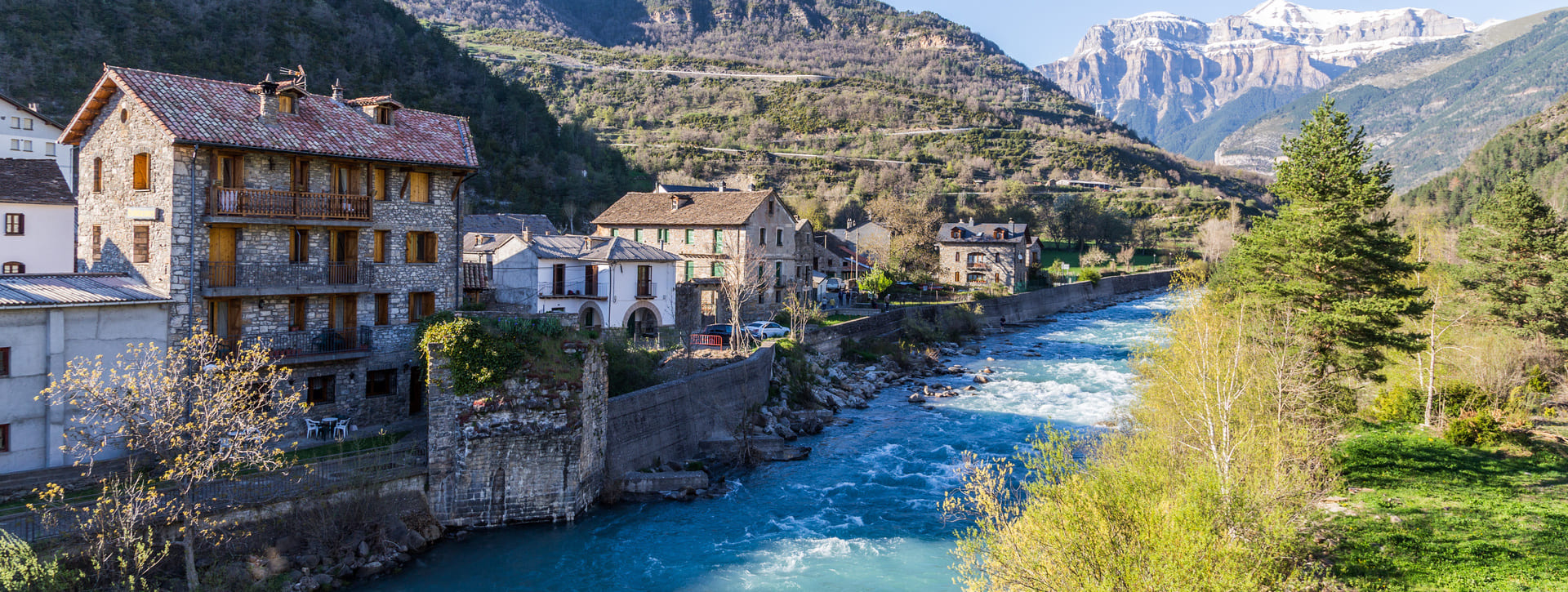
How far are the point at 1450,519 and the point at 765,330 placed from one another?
2778cm

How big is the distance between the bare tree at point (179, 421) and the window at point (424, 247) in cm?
719

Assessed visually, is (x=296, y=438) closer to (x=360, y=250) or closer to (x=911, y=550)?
(x=360, y=250)

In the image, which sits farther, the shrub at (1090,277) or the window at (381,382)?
the shrub at (1090,277)

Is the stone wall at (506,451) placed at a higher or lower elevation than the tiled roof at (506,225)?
lower

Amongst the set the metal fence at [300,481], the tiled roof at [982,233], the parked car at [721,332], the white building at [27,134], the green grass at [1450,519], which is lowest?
the green grass at [1450,519]

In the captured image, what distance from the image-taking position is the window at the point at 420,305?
27.0 m

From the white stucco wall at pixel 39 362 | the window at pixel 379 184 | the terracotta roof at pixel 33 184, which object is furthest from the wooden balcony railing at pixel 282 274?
the terracotta roof at pixel 33 184

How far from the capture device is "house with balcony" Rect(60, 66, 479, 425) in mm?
22219

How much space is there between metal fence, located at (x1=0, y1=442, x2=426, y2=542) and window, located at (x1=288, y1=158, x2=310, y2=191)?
7.83m

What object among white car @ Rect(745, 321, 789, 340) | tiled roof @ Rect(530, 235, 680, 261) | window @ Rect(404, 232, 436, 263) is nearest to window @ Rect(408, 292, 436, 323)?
window @ Rect(404, 232, 436, 263)

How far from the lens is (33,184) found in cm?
2850

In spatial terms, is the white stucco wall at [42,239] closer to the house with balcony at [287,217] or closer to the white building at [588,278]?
the house with balcony at [287,217]

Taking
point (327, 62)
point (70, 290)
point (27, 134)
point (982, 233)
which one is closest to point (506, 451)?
point (70, 290)

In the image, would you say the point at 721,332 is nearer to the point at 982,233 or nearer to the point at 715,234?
the point at 715,234
